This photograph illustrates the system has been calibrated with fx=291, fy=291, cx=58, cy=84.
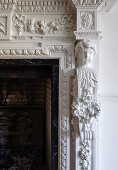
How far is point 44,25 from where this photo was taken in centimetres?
246

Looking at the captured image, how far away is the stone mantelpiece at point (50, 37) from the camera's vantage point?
95.8 inches

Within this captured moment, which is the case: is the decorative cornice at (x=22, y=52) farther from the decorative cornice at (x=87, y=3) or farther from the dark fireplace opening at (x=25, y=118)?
the decorative cornice at (x=87, y=3)

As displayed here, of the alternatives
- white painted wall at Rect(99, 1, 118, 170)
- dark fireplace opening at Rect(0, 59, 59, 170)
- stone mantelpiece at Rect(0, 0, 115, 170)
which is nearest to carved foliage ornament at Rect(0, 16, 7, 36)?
stone mantelpiece at Rect(0, 0, 115, 170)

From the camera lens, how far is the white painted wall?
251cm

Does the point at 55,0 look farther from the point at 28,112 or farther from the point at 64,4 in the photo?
the point at 28,112

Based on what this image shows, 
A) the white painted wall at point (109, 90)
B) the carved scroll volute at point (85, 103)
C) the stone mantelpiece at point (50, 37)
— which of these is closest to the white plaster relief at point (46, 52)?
the stone mantelpiece at point (50, 37)

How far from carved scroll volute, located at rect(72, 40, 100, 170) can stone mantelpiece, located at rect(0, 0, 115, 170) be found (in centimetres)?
9

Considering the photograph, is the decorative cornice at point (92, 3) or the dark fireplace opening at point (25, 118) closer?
the decorative cornice at point (92, 3)

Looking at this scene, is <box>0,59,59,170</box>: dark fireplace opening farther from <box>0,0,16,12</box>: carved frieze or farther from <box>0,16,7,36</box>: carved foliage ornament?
<box>0,0,16,12</box>: carved frieze

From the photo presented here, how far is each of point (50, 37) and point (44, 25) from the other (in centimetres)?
11

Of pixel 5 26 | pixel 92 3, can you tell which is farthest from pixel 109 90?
pixel 5 26

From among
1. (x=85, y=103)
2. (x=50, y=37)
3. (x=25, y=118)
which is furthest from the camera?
(x=25, y=118)

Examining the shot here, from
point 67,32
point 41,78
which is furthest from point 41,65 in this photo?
point 67,32

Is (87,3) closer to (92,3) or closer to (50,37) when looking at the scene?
(92,3)
